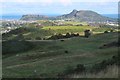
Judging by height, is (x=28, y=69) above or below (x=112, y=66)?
below

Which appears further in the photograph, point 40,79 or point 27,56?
point 27,56

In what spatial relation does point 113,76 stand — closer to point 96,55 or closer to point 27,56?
point 96,55

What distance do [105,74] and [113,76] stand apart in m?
0.32

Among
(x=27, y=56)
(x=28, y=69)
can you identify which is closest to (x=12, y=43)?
(x=27, y=56)

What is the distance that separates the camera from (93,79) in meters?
11.1

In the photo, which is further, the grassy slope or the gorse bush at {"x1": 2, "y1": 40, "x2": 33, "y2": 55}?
the gorse bush at {"x1": 2, "y1": 40, "x2": 33, "y2": 55}

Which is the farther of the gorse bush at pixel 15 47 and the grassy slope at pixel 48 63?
the gorse bush at pixel 15 47

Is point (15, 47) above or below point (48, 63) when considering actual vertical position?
Answer: above

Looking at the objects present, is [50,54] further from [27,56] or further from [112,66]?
[112,66]

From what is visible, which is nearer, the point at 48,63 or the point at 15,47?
the point at 48,63

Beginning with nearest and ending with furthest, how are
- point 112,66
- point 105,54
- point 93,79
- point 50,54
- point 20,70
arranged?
1. point 93,79
2. point 112,66
3. point 20,70
4. point 105,54
5. point 50,54

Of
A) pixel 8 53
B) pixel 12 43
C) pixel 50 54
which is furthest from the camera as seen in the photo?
pixel 12 43

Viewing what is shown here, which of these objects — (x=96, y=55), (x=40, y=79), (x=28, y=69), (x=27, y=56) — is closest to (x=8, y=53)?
(x=27, y=56)

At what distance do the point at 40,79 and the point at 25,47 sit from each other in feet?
96.1
